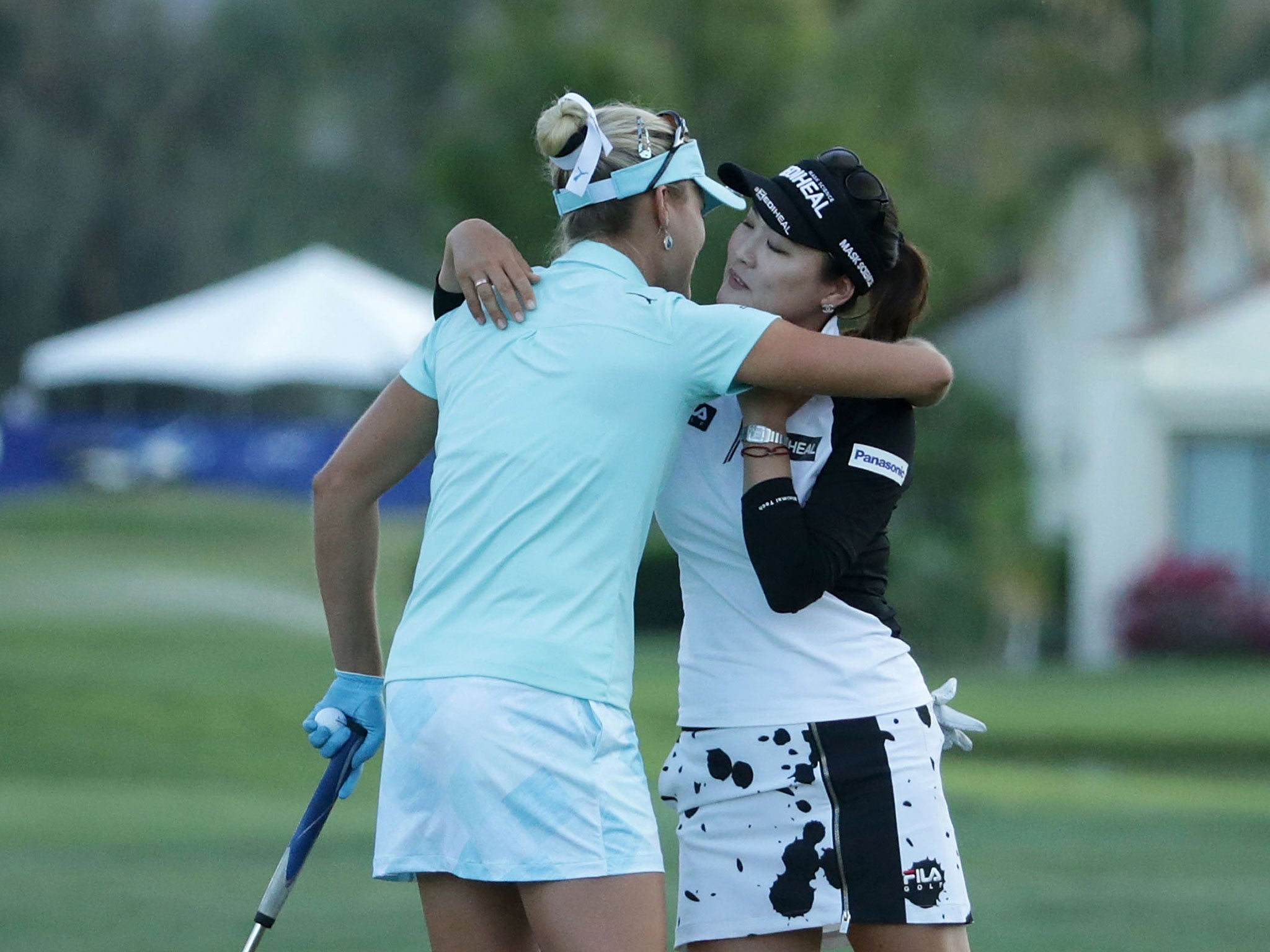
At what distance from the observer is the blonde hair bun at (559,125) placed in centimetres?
334

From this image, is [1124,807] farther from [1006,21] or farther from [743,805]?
[1006,21]

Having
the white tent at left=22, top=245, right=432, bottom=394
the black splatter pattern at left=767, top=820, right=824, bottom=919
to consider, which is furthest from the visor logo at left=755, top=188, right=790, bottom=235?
the white tent at left=22, top=245, right=432, bottom=394

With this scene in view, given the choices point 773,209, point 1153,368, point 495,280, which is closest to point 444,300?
point 495,280

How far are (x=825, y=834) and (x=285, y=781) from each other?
11.0 m

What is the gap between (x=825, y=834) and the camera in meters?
3.37

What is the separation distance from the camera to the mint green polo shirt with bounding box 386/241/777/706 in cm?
307

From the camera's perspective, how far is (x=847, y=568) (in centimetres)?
336

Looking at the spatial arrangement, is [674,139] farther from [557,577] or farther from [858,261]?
[557,577]

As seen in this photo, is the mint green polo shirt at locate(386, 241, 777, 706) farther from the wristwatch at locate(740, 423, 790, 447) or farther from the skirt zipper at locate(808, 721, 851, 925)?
the skirt zipper at locate(808, 721, 851, 925)

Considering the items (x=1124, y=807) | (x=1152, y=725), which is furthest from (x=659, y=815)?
(x=1152, y=725)

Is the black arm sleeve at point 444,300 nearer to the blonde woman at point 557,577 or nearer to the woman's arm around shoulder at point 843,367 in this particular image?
the blonde woman at point 557,577

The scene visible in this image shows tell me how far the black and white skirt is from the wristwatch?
48cm

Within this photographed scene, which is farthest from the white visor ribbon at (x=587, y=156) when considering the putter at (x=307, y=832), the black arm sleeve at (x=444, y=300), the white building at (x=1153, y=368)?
the white building at (x=1153, y=368)

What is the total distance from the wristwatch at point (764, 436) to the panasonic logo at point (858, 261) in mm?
378
